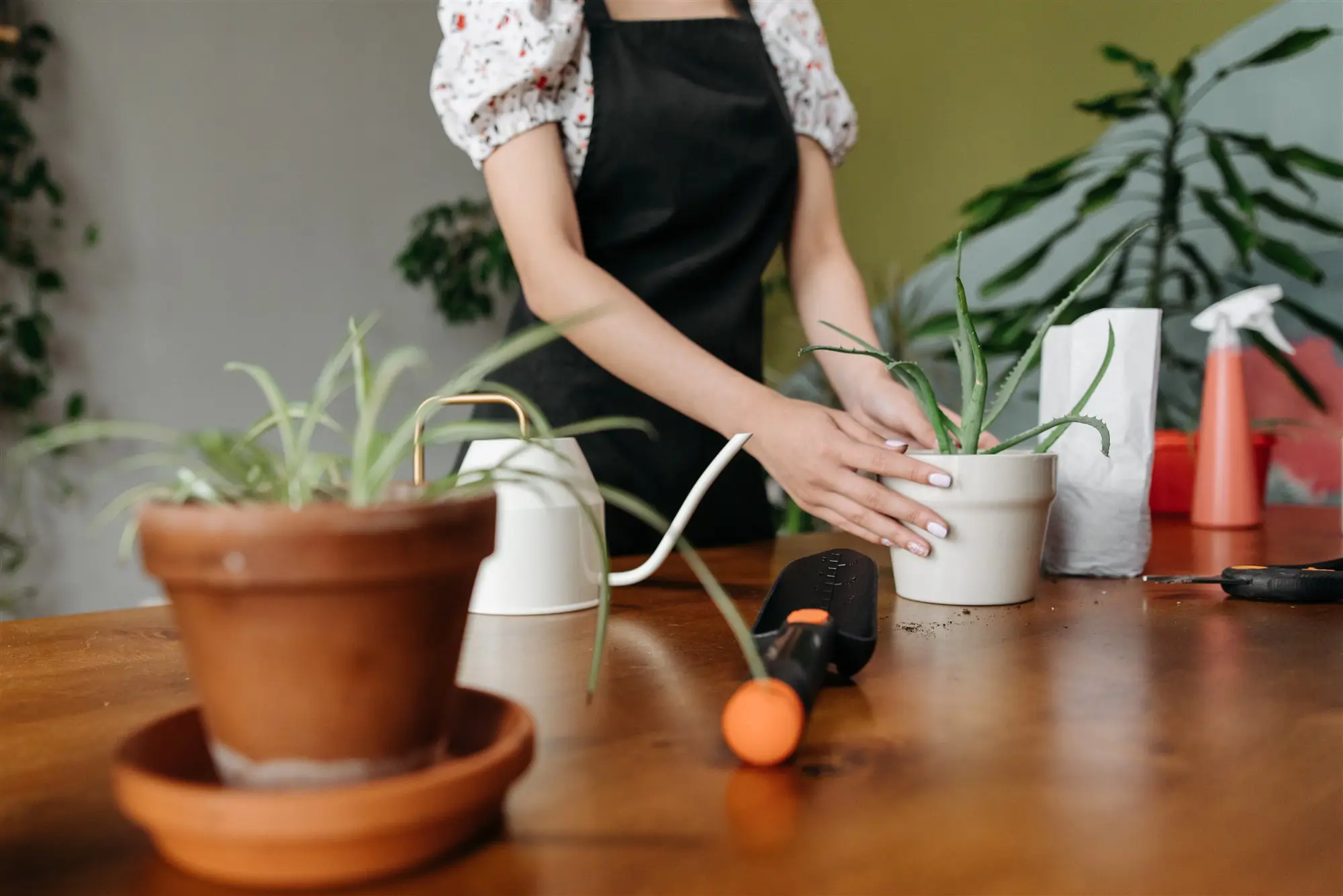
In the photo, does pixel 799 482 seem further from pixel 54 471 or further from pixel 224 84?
pixel 224 84

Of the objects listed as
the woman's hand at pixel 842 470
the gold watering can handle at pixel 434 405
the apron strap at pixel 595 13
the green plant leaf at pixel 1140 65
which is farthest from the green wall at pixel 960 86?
the gold watering can handle at pixel 434 405

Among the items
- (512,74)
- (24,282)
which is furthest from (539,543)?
(24,282)

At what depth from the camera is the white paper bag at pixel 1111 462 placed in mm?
851

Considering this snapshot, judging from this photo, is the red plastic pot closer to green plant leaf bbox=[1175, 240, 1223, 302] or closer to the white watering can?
green plant leaf bbox=[1175, 240, 1223, 302]

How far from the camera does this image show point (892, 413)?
108cm

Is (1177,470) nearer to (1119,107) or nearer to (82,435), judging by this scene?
Result: (1119,107)

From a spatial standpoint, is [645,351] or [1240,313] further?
[1240,313]

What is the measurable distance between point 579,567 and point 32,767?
354 mm

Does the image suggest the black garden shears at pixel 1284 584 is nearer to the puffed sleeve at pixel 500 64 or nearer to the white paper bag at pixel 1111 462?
the white paper bag at pixel 1111 462

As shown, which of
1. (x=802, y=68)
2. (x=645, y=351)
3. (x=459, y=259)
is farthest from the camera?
(x=459, y=259)

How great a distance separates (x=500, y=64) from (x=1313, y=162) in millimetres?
1517

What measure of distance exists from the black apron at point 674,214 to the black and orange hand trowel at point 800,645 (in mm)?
632

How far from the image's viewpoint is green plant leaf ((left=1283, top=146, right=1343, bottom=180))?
182 cm

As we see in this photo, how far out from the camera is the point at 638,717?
0.45 meters
